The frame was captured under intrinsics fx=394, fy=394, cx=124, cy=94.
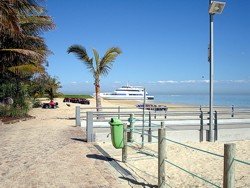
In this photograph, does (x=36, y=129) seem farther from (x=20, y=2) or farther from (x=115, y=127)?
(x=115, y=127)

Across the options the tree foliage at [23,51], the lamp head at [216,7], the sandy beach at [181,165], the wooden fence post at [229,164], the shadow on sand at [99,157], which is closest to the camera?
the wooden fence post at [229,164]

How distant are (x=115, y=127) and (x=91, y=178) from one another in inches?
87.6

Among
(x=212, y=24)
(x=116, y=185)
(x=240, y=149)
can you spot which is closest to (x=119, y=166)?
(x=116, y=185)

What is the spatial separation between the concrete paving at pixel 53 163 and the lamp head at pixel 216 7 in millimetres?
6050

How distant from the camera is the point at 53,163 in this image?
9664mm

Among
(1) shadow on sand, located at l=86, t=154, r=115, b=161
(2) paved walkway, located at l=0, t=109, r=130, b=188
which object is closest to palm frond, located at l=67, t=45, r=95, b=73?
(2) paved walkway, located at l=0, t=109, r=130, b=188

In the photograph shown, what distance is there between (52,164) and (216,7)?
7.58m

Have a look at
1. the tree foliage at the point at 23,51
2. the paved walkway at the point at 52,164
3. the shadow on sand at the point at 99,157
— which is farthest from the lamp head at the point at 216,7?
the tree foliage at the point at 23,51

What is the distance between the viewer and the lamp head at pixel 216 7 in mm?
13002

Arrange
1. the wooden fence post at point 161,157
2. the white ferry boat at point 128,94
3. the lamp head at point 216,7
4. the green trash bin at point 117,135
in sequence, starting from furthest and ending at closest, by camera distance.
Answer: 1. the white ferry boat at point 128,94
2. the lamp head at point 216,7
3. the green trash bin at point 117,135
4. the wooden fence post at point 161,157

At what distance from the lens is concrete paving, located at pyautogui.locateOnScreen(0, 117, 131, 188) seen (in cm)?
789

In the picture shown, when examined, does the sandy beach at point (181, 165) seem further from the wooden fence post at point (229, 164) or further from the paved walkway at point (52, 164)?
the wooden fence post at point (229, 164)

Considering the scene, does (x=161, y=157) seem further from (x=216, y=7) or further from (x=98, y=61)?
(x=98, y=61)

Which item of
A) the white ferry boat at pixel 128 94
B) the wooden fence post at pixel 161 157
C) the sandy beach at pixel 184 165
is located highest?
the white ferry boat at pixel 128 94
